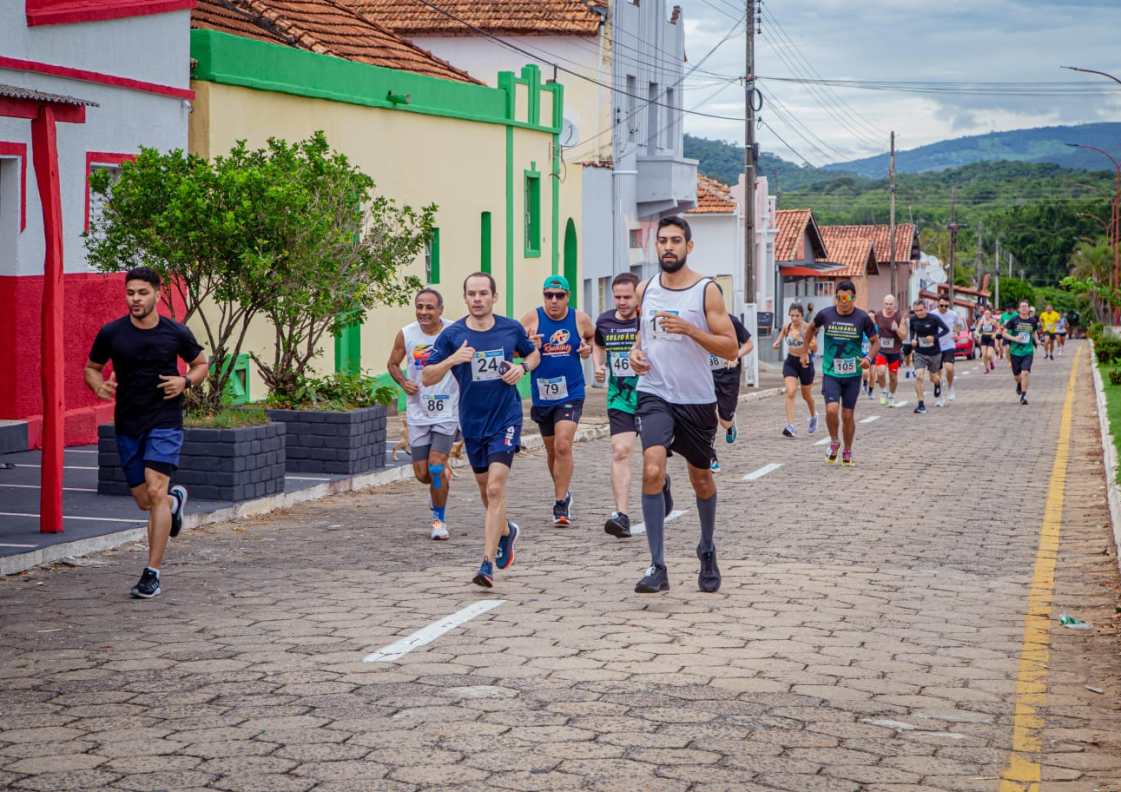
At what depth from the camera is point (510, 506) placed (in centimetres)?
1485

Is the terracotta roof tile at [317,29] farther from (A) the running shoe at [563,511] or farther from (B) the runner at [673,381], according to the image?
(B) the runner at [673,381]

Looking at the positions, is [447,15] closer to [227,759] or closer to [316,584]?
[316,584]

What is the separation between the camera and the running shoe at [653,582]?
385 inches

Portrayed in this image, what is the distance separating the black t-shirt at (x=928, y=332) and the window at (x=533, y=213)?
8369 millimetres

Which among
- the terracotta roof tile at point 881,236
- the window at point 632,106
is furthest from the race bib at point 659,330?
the terracotta roof tile at point 881,236

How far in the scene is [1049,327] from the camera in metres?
59.1

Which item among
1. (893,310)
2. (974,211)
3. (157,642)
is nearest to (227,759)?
(157,642)

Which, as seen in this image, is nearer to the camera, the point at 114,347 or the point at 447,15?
the point at 114,347

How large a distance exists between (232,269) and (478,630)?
6.83 meters

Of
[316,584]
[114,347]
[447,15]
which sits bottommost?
[316,584]

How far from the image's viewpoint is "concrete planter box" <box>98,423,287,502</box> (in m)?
14.0

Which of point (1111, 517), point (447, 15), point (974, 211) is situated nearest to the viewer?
point (1111, 517)

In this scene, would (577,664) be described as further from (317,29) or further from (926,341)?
(926,341)

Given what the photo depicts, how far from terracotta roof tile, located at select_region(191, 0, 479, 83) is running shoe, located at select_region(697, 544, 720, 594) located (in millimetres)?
14817
